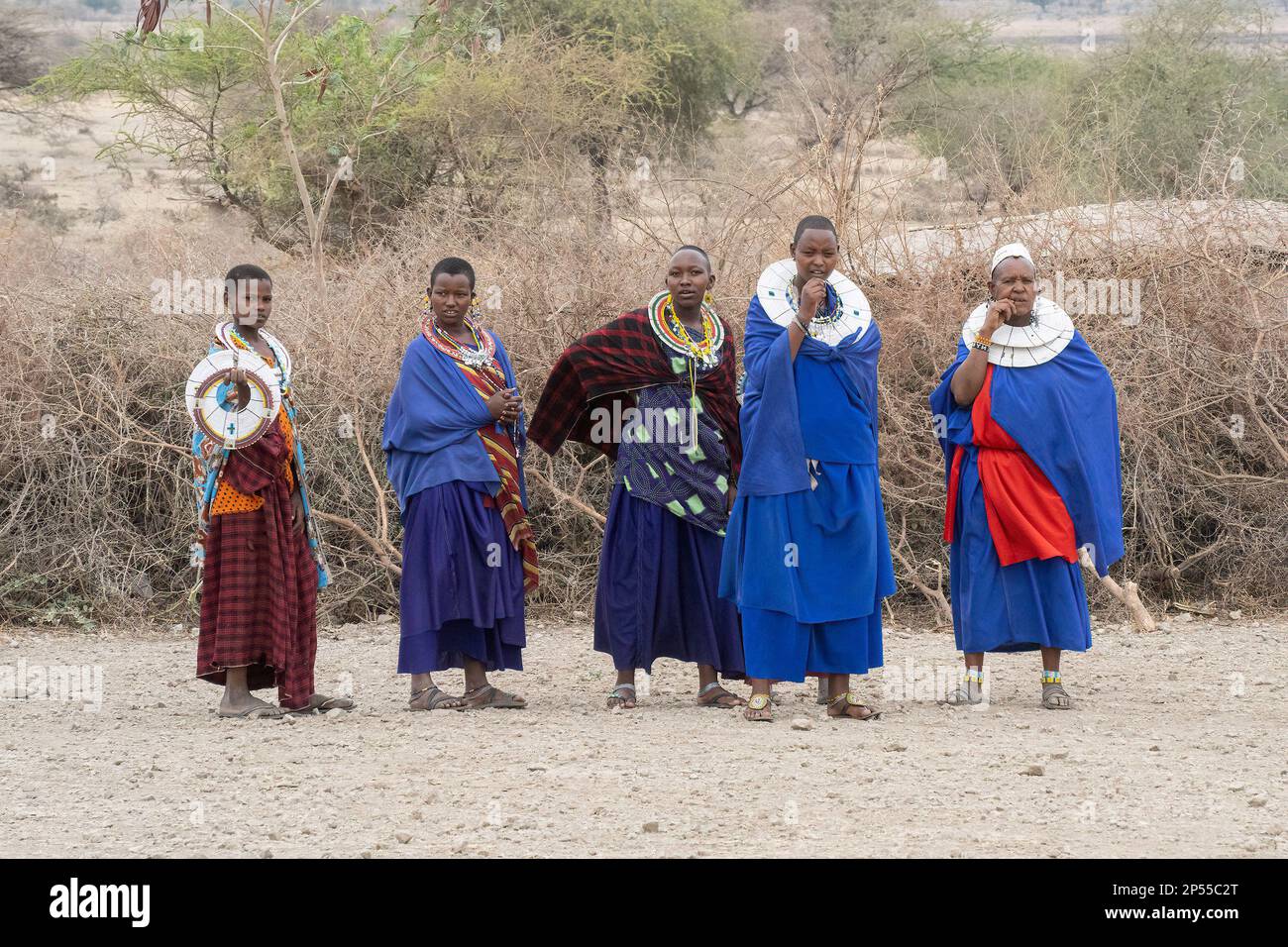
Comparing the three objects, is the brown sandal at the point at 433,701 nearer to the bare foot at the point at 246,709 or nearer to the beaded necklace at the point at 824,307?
the bare foot at the point at 246,709

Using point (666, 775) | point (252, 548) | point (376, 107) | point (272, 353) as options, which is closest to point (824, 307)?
point (666, 775)

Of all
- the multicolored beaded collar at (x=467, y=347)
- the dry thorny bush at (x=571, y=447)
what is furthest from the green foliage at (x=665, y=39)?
the multicolored beaded collar at (x=467, y=347)

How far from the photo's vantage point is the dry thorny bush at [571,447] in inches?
377

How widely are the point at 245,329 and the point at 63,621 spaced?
153 inches

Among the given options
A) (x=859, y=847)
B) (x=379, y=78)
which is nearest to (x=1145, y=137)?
(x=379, y=78)

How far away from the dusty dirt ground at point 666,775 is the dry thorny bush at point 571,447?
6.97ft

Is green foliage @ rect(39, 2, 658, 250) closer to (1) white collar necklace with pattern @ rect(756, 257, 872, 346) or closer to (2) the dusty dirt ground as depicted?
(1) white collar necklace with pattern @ rect(756, 257, 872, 346)

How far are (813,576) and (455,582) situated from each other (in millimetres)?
1538

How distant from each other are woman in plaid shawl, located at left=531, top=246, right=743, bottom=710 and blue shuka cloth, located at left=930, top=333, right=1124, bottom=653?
3.27ft

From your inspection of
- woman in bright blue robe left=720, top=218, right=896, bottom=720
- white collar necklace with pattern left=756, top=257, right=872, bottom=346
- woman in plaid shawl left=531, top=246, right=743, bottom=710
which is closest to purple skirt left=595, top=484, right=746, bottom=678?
woman in plaid shawl left=531, top=246, right=743, bottom=710

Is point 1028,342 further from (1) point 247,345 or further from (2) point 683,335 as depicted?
(1) point 247,345

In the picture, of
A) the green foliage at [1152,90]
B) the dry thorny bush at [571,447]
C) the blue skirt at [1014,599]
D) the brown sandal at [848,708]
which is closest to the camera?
the brown sandal at [848,708]

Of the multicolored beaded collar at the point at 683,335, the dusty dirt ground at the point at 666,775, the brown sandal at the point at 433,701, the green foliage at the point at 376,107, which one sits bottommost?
the dusty dirt ground at the point at 666,775

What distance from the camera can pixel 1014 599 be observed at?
6.46 m
